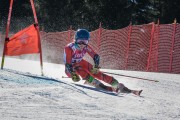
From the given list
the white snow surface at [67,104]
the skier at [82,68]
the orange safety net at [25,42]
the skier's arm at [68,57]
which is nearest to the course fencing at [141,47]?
the orange safety net at [25,42]

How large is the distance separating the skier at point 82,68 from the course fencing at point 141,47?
27.0 ft

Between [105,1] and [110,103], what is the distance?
29396 millimetres

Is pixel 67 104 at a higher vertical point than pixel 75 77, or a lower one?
lower

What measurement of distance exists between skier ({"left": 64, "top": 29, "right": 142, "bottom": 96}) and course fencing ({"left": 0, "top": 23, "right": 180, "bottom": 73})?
27.0ft

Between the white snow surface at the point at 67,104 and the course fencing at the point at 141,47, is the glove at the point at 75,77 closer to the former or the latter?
the white snow surface at the point at 67,104

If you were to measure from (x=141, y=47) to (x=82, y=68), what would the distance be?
988 centimetres

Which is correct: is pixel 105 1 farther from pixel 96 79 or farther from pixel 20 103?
pixel 20 103

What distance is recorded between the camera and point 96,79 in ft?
28.9

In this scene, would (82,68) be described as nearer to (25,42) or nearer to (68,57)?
(68,57)

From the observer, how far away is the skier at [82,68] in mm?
8535

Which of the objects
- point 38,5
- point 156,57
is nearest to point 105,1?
point 38,5

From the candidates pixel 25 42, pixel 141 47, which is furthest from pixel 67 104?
pixel 141 47

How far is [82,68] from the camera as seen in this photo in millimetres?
8938

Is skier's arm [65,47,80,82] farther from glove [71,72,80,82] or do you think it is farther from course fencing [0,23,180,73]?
course fencing [0,23,180,73]
